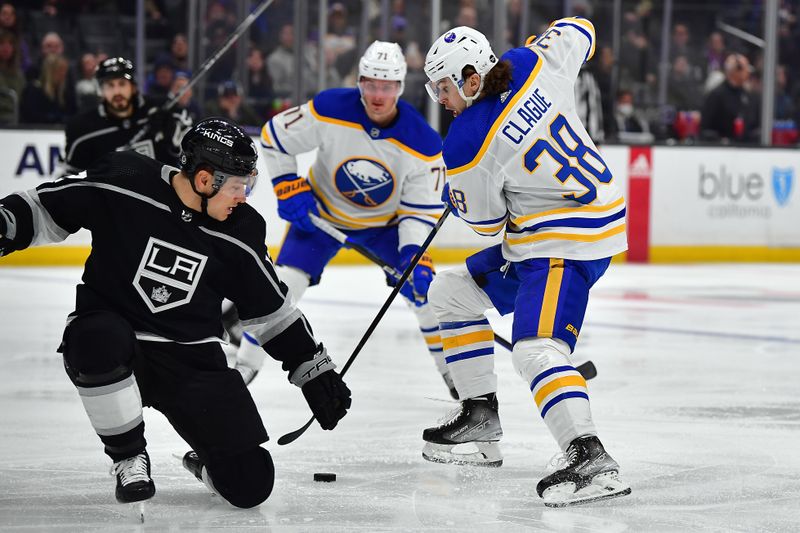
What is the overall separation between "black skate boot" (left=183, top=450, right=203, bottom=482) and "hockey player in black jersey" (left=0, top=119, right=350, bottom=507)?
55 millimetres

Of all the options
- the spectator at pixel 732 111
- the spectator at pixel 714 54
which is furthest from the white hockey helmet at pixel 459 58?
the spectator at pixel 714 54

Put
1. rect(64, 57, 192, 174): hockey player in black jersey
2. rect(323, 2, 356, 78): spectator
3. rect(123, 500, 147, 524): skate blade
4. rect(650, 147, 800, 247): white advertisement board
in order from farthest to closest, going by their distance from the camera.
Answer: rect(650, 147, 800, 247): white advertisement board, rect(323, 2, 356, 78): spectator, rect(64, 57, 192, 174): hockey player in black jersey, rect(123, 500, 147, 524): skate blade

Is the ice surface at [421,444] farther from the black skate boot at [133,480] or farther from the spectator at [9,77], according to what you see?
the spectator at [9,77]

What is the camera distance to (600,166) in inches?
117

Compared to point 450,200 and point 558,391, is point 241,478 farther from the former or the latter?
point 450,200

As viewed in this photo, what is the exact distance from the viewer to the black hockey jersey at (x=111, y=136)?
541 centimetres

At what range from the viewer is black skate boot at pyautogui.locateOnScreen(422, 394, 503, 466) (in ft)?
10.3

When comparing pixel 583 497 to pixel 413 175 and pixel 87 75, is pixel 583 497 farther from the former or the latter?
pixel 87 75

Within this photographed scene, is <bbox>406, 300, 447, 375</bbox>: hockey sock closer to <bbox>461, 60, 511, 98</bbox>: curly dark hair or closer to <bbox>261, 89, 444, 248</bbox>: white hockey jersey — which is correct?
<bbox>261, 89, 444, 248</bbox>: white hockey jersey

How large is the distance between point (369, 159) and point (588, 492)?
185cm

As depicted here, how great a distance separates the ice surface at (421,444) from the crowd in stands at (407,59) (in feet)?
9.34

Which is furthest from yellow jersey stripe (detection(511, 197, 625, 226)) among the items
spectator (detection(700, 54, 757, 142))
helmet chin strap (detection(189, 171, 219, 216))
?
spectator (detection(700, 54, 757, 142))

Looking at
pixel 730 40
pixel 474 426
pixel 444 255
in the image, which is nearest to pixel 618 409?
pixel 474 426

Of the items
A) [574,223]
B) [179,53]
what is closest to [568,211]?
[574,223]
